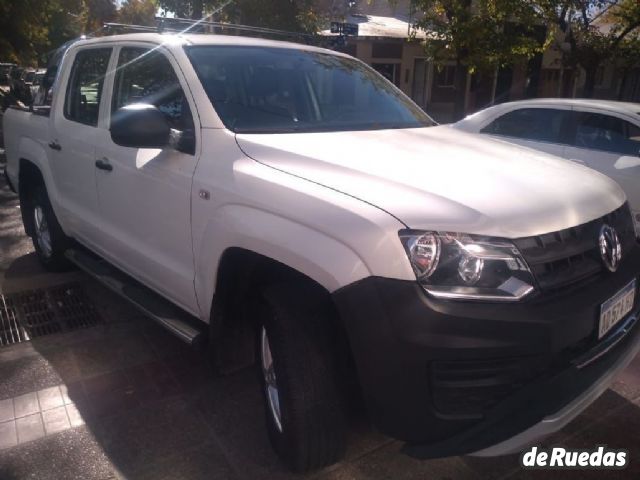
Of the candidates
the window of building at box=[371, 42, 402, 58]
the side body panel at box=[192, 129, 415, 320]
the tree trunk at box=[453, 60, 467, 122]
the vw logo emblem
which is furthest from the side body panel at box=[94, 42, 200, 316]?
the window of building at box=[371, 42, 402, 58]

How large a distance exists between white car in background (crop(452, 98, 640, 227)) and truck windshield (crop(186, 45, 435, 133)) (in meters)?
2.28

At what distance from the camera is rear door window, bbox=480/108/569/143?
18.5 feet

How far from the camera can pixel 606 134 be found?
17.5ft

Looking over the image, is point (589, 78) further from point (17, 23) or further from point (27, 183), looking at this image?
point (17, 23)

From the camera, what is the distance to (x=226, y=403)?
3062 mm

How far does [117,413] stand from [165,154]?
1371 mm

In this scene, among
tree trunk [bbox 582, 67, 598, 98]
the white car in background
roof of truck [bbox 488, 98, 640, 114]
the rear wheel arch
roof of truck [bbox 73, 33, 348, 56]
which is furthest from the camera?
tree trunk [bbox 582, 67, 598, 98]

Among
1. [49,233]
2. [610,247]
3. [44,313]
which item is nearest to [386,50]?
[49,233]

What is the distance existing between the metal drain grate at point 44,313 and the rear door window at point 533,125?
4367mm

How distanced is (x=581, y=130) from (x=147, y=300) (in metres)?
4.41

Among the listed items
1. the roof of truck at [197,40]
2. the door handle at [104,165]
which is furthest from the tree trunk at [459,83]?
the door handle at [104,165]

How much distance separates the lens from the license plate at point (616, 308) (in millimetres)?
2148

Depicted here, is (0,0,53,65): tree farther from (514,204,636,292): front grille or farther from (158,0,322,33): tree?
(514,204,636,292): front grille

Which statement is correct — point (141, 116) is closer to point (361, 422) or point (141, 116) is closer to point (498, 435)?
point (361, 422)
